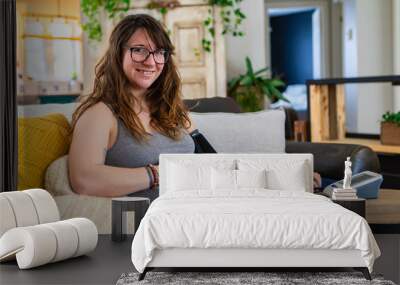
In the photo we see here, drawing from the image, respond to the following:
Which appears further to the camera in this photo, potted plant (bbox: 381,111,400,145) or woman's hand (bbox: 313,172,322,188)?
potted plant (bbox: 381,111,400,145)

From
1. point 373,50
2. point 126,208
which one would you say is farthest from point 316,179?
point 373,50

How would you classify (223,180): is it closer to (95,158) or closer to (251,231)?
(95,158)

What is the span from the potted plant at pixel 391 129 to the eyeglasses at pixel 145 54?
10.5 feet

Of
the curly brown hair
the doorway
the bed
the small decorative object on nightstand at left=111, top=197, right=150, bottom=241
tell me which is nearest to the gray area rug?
the bed

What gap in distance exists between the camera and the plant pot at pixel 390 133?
23.4 ft

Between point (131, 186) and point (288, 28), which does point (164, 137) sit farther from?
point (288, 28)

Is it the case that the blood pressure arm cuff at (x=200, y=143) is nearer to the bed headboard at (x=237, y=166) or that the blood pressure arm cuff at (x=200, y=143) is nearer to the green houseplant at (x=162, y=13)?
the bed headboard at (x=237, y=166)

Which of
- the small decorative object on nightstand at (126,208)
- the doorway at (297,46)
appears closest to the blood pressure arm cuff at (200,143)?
the small decorative object on nightstand at (126,208)

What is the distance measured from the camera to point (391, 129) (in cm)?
716

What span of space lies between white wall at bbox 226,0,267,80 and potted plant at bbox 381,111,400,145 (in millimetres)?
2435

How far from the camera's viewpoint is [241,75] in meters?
8.98

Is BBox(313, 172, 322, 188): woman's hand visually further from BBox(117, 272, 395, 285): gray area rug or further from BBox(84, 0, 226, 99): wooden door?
BBox(84, 0, 226, 99): wooden door

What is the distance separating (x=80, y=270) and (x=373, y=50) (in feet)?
24.6

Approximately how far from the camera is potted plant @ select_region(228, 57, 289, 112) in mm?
8891
